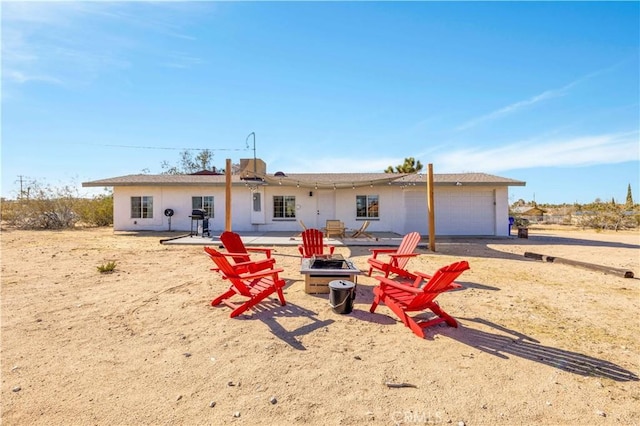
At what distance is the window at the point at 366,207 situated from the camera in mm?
14109

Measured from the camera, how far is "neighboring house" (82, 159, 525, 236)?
13.6 metres

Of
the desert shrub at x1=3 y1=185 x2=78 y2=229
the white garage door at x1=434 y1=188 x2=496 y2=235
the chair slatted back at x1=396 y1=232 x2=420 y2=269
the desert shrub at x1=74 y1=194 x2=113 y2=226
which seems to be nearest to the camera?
the chair slatted back at x1=396 y1=232 x2=420 y2=269

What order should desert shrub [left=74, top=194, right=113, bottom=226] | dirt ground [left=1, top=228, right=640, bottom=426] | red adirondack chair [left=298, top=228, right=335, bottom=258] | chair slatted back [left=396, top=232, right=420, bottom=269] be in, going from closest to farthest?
dirt ground [left=1, top=228, right=640, bottom=426] → chair slatted back [left=396, top=232, right=420, bottom=269] → red adirondack chair [left=298, top=228, right=335, bottom=258] → desert shrub [left=74, top=194, right=113, bottom=226]

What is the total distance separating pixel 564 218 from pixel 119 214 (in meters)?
31.3

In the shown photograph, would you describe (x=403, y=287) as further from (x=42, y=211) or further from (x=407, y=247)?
(x=42, y=211)

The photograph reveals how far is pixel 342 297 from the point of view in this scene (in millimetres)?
3738

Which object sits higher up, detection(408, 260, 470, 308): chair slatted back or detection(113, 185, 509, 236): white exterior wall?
detection(113, 185, 509, 236): white exterior wall

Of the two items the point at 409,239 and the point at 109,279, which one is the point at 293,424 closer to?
the point at 409,239

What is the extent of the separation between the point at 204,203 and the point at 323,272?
11.7m

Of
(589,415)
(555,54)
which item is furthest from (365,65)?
(589,415)

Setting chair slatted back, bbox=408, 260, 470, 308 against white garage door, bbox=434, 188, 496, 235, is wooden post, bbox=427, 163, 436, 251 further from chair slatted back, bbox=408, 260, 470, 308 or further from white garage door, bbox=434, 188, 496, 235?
chair slatted back, bbox=408, 260, 470, 308

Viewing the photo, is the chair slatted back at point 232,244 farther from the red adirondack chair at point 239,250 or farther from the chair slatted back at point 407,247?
the chair slatted back at point 407,247

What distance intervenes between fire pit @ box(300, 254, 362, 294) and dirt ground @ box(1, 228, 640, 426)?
0.63ft

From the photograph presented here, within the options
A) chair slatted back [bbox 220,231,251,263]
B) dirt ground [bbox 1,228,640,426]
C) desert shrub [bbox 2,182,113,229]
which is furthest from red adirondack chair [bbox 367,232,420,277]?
desert shrub [bbox 2,182,113,229]
